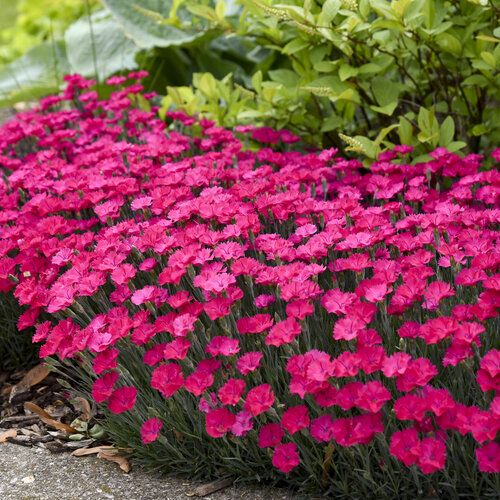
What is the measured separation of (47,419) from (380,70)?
1.96 meters

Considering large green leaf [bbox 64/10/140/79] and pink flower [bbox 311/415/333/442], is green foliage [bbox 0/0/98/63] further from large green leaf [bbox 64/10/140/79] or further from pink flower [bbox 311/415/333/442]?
pink flower [bbox 311/415/333/442]

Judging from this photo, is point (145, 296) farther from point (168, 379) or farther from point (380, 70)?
point (380, 70)

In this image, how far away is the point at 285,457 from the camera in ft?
6.41

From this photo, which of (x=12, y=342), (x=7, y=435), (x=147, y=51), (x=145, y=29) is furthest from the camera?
(x=147, y=51)

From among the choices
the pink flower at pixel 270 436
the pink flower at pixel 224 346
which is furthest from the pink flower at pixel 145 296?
the pink flower at pixel 270 436

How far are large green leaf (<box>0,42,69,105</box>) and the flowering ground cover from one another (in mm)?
2485

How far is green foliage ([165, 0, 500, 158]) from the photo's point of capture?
3.16 m

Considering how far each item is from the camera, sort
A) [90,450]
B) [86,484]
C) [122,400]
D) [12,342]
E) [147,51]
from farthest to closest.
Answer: [147,51], [12,342], [90,450], [86,484], [122,400]

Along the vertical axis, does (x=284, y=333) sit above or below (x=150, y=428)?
above

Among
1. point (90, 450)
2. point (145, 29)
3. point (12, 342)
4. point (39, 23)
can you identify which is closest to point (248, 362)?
point (90, 450)

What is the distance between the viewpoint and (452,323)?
1.92m

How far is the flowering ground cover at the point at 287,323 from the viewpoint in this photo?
1917 mm

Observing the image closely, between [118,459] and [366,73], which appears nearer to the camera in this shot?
[118,459]

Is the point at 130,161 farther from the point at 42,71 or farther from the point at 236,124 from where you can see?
the point at 42,71
